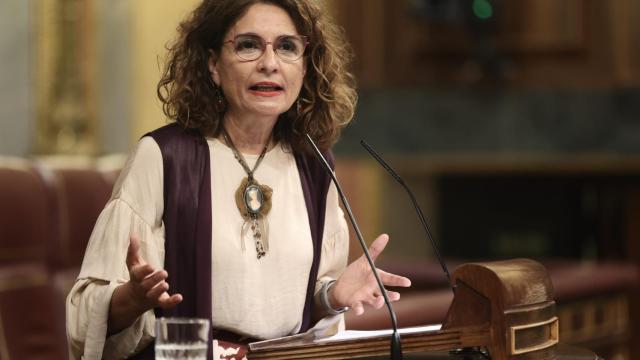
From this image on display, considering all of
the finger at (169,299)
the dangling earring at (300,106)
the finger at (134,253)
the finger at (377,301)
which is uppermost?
the dangling earring at (300,106)

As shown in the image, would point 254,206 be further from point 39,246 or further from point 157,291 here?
point 39,246

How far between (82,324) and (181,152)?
0.92ft

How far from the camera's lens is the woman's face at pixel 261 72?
1657mm

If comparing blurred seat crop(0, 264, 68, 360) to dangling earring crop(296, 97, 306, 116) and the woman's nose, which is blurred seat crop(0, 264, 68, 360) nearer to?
dangling earring crop(296, 97, 306, 116)

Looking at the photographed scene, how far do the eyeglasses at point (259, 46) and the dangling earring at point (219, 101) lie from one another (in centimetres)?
8

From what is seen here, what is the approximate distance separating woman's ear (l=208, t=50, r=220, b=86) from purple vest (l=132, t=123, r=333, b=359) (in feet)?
0.33

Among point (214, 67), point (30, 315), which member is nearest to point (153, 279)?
point (214, 67)

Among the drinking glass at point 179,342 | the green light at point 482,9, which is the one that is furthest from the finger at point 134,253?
the green light at point 482,9

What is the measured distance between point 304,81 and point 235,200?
254mm

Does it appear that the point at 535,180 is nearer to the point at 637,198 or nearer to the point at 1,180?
the point at 637,198

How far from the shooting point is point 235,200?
166cm

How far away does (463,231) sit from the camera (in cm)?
537

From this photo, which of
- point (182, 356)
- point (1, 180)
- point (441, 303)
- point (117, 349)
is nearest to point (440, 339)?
point (182, 356)

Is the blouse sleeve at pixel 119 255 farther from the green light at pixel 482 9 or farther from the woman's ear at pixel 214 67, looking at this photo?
the green light at pixel 482 9
